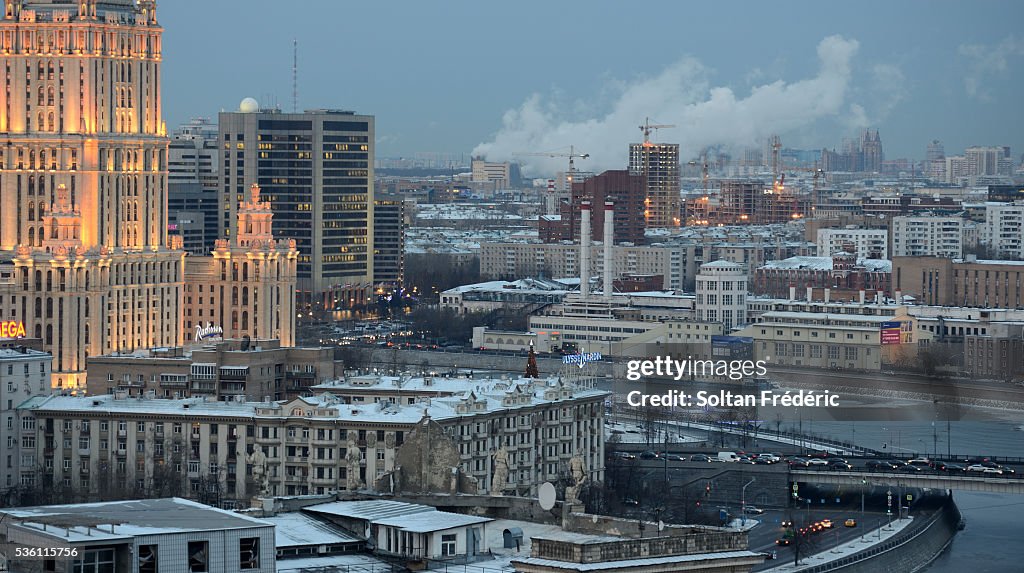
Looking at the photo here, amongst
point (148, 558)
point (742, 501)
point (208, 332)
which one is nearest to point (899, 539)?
point (742, 501)

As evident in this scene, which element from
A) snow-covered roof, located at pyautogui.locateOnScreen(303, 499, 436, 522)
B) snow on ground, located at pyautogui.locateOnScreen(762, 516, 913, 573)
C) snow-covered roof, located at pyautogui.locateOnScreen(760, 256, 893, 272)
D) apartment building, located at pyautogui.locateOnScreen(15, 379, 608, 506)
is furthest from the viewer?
snow-covered roof, located at pyautogui.locateOnScreen(760, 256, 893, 272)

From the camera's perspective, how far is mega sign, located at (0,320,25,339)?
254ft

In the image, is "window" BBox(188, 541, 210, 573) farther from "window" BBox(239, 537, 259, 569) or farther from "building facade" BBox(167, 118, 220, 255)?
"building facade" BBox(167, 118, 220, 255)

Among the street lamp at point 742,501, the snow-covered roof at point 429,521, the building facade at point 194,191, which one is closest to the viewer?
the snow-covered roof at point 429,521

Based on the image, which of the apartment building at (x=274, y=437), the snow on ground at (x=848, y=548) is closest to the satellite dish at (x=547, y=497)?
the snow on ground at (x=848, y=548)

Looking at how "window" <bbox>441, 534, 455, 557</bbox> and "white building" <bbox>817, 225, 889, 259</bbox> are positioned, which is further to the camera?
"white building" <bbox>817, 225, 889, 259</bbox>

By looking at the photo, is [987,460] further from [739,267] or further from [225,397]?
[739,267]

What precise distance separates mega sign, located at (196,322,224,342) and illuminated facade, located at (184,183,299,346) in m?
0.48

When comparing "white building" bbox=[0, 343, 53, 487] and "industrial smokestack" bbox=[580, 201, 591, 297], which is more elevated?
"industrial smokestack" bbox=[580, 201, 591, 297]

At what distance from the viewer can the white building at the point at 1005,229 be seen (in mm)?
154375

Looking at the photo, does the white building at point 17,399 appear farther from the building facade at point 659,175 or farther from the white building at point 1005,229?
the building facade at point 659,175

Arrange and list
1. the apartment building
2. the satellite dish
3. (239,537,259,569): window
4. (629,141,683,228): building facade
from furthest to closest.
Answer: (629,141,683,228): building facade, the apartment building, the satellite dish, (239,537,259,569): window
